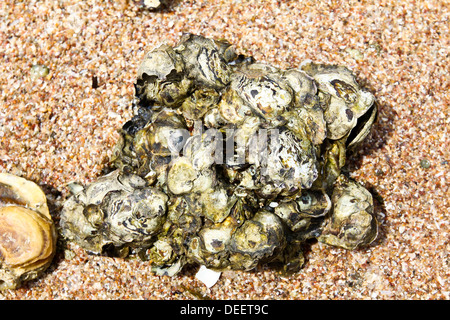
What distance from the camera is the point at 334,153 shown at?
3.29 m

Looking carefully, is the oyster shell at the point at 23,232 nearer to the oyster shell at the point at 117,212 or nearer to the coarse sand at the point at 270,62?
the coarse sand at the point at 270,62

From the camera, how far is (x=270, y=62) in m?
3.88

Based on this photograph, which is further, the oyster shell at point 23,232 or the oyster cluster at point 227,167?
the oyster shell at point 23,232

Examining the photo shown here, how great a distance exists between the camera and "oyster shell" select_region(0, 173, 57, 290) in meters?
3.47

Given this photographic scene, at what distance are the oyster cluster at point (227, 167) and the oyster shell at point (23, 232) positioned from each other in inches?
9.9

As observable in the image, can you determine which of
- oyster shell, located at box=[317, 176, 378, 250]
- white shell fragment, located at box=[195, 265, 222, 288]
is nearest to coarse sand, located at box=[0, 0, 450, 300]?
white shell fragment, located at box=[195, 265, 222, 288]

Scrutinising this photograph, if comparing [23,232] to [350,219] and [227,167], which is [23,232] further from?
[350,219]

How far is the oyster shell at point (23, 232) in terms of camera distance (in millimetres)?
3467

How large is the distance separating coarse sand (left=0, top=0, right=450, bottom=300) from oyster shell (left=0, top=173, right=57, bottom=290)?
130 millimetres

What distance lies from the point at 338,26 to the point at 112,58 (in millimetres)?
1809

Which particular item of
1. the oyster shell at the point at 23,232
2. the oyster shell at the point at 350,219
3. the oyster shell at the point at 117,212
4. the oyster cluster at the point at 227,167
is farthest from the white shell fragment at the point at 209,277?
the oyster shell at the point at 23,232

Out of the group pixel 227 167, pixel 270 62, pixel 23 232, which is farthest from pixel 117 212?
pixel 270 62

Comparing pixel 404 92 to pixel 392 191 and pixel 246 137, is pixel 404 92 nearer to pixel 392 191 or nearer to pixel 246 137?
pixel 392 191

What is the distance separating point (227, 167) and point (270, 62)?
129 cm
